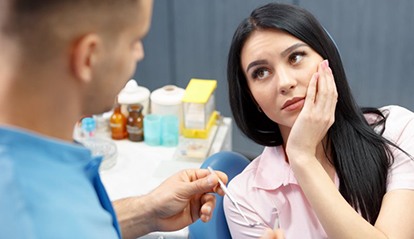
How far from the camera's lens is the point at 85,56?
763 mm

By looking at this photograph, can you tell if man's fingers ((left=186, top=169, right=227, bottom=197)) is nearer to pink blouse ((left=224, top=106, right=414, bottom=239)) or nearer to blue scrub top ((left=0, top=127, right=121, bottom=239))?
pink blouse ((left=224, top=106, right=414, bottom=239))

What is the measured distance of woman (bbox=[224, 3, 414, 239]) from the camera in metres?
1.51

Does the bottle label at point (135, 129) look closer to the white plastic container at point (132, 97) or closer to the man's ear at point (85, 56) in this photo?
the white plastic container at point (132, 97)

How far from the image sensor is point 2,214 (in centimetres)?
72

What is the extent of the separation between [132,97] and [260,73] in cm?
86

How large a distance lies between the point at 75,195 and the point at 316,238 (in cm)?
95

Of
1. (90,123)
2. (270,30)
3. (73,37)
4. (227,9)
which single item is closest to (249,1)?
(227,9)

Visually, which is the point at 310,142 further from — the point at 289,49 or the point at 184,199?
the point at 184,199

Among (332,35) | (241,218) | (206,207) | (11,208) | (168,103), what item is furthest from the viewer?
(332,35)

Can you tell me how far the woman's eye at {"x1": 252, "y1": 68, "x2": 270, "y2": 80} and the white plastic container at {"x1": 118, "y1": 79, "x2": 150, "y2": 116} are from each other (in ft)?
2.78

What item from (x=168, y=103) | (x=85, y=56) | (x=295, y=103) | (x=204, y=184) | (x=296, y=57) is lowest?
(x=168, y=103)

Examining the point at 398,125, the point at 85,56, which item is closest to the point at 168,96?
the point at 398,125

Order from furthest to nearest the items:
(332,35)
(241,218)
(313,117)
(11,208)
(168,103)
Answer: (332,35)
(168,103)
(241,218)
(313,117)
(11,208)

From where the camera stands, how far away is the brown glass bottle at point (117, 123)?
7.79ft
